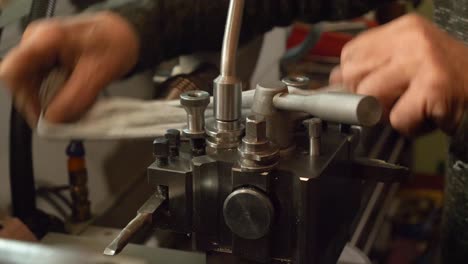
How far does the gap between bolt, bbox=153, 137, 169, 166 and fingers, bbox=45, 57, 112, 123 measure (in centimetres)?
9

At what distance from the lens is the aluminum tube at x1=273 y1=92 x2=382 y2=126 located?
0.49 m

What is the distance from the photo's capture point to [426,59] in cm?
57

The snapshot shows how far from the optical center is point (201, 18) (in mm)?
858

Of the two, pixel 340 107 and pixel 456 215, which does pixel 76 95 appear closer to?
pixel 340 107

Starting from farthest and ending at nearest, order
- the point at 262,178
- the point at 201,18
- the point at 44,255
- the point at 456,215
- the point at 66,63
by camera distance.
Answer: the point at 201,18 < the point at 456,215 < the point at 66,63 < the point at 262,178 < the point at 44,255

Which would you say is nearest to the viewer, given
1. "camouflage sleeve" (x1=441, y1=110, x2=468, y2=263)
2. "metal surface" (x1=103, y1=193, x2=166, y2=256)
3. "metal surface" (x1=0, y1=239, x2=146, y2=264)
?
"metal surface" (x1=0, y1=239, x2=146, y2=264)

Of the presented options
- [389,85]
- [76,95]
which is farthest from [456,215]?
[76,95]

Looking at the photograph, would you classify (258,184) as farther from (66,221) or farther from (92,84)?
(66,221)

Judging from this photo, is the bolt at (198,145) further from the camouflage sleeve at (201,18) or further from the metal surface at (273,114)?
the camouflage sleeve at (201,18)

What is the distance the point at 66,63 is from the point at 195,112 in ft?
0.48

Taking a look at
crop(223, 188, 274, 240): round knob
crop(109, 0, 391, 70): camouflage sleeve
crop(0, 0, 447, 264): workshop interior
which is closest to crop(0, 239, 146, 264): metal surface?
crop(0, 0, 447, 264): workshop interior

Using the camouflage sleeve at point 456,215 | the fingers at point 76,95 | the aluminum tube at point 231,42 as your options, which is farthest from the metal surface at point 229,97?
the camouflage sleeve at point 456,215

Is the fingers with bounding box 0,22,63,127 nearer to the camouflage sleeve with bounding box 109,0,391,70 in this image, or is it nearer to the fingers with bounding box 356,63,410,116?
the camouflage sleeve with bounding box 109,0,391,70

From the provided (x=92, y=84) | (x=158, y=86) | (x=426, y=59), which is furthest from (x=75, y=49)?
(x=426, y=59)
